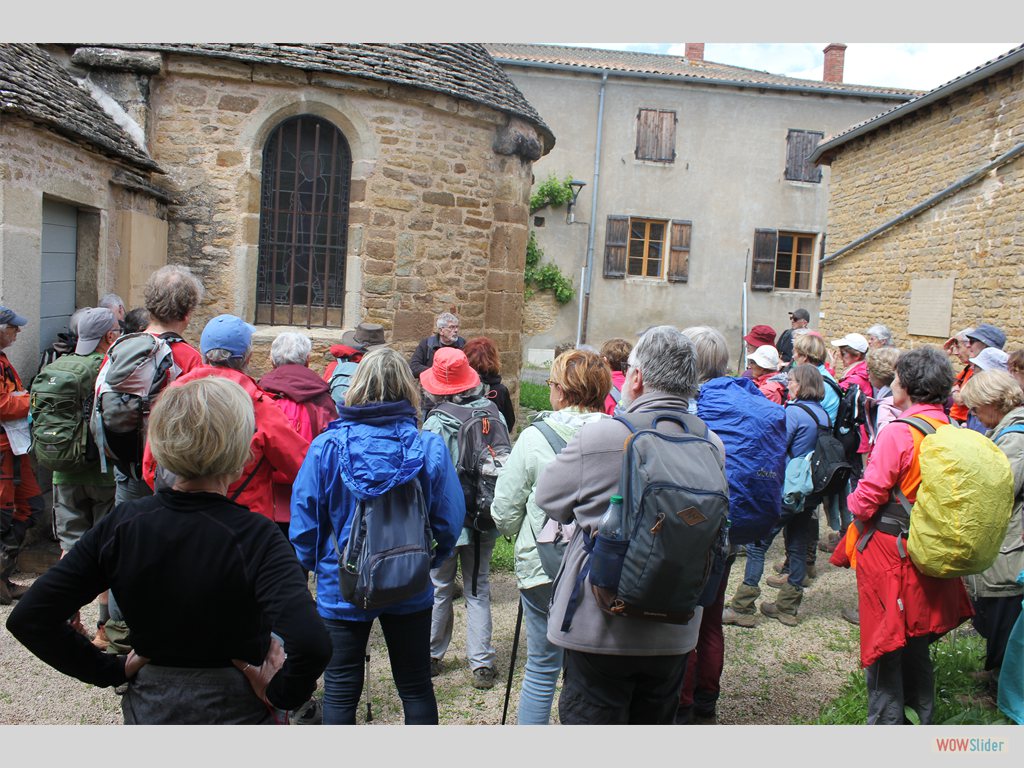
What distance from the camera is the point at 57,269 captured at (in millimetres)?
6180

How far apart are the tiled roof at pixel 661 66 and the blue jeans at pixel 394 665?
18.0 meters

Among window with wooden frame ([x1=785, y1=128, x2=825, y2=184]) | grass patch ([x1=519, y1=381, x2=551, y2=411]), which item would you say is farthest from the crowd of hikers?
window with wooden frame ([x1=785, y1=128, x2=825, y2=184])

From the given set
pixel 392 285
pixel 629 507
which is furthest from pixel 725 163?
pixel 629 507

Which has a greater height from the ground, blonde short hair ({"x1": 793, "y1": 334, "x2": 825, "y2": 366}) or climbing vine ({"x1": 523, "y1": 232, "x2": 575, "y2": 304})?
climbing vine ({"x1": 523, "y1": 232, "x2": 575, "y2": 304})

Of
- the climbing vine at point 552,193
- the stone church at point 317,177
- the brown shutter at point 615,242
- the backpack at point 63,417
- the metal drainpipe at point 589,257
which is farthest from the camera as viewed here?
the brown shutter at point 615,242

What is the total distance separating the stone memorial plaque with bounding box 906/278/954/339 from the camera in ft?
35.1

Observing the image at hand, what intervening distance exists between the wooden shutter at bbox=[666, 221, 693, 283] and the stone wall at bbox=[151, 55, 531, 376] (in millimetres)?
11213

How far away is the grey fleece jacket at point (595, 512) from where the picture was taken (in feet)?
7.82

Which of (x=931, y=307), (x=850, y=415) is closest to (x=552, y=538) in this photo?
(x=850, y=415)

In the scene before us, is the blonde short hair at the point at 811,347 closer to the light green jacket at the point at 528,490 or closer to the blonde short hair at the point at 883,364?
the blonde short hair at the point at 883,364

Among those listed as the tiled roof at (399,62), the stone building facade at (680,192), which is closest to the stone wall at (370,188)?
the tiled roof at (399,62)

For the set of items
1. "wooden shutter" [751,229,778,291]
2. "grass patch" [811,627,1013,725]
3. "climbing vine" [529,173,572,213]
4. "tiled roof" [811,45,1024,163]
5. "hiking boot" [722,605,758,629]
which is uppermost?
"tiled roof" [811,45,1024,163]

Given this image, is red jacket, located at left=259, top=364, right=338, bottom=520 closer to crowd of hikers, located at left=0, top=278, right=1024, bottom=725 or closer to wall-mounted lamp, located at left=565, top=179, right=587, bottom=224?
crowd of hikers, located at left=0, top=278, right=1024, bottom=725

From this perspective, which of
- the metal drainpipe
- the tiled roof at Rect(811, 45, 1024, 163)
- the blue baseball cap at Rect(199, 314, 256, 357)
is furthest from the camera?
the metal drainpipe
